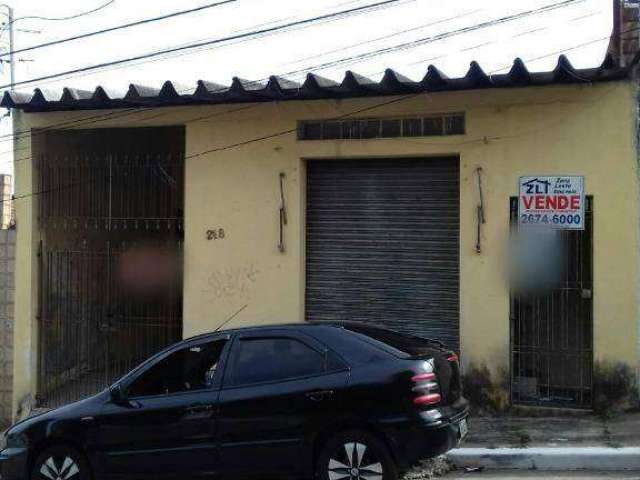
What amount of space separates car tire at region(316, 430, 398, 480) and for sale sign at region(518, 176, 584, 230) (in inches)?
159

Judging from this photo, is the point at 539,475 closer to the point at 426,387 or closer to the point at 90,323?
the point at 426,387

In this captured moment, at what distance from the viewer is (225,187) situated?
9.75m

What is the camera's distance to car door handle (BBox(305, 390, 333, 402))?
18.5 feet

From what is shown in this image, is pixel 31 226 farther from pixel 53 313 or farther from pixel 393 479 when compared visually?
pixel 393 479

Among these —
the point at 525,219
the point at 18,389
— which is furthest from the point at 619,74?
the point at 18,389

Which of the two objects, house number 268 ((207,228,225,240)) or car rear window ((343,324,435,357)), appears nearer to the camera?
car rear window ((343,324,435,357))

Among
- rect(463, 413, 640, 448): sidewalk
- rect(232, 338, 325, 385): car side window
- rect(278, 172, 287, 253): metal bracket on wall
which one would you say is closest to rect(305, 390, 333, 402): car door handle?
rect(232, 338, 325, 385): car side window

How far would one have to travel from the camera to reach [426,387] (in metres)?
5.54

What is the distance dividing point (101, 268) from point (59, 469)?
4.77 metres

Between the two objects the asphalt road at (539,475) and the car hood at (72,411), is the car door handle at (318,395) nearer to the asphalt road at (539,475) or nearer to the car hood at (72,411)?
the asphalt road at (539,475)

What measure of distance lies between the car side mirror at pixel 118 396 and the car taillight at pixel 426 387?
8.09 feet

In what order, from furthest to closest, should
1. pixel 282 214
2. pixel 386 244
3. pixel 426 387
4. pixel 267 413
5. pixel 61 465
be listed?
pixel 282 214 → pixel 386 244 → pixel 61 465 → pixel 267 413 → pixel 426 387

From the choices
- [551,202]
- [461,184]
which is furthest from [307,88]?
[551,202]

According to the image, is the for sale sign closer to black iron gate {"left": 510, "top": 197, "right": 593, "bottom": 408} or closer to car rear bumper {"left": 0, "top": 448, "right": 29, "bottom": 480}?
black iron gate {"left": 510, "top": 197, "right": 593, "bottom": 408}
